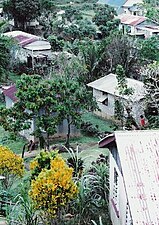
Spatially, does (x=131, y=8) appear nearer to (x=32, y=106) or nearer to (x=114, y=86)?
(x=114, y=86)

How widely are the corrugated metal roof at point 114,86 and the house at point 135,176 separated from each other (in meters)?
14.1

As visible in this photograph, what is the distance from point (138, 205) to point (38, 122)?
1179cm

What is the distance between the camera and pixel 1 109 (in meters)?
21.9

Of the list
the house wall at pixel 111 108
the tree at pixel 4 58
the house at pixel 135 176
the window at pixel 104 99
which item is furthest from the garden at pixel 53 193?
the tree at pixel 4 58

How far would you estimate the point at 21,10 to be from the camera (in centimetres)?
4853

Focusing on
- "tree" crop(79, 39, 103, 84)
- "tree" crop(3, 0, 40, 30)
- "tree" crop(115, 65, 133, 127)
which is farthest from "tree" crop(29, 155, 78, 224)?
"tree" crop(3, 0, 40, 30)

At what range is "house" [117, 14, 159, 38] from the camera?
48250mm

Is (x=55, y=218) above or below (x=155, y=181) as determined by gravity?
below

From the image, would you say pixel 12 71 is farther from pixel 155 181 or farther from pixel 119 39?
pixel 155 181

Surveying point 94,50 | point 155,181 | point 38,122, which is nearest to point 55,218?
point 155,181

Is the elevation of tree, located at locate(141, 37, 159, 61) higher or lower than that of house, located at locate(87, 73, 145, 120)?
higher

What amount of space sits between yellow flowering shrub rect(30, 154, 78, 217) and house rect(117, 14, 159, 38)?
121 ft

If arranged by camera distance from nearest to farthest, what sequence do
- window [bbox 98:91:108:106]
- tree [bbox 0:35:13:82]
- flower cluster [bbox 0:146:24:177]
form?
1. flower cluster [bbox 0:146:24:177]
2. window [bbox 98:91:108:106]
3. tree [bbox 0:35:13:82]

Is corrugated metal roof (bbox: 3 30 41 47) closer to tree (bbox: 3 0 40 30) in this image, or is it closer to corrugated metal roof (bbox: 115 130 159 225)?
tree (bbox: 3 0 40 30)
